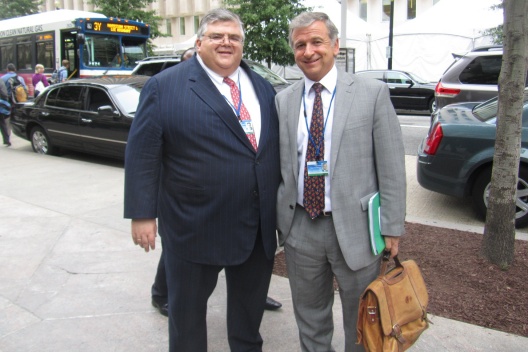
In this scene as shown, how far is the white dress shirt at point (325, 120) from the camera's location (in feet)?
7.98

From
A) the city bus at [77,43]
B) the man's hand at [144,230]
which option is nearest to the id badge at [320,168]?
the man's hand at [144,230]

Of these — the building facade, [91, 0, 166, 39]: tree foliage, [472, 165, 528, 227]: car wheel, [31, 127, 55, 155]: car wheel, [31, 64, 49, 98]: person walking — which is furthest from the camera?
the building facade

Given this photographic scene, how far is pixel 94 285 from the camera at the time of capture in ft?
13.3

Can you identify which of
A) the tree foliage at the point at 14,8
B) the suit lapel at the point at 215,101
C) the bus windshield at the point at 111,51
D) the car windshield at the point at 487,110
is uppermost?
the tree foliage at the point at 14,8

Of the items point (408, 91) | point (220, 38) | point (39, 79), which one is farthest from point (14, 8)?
point (220, 38)

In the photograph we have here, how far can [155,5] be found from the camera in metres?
46.2

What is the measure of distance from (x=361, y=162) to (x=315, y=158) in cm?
21

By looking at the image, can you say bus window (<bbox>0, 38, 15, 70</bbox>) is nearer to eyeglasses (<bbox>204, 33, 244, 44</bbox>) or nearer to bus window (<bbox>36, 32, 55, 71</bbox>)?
bus window (<bbox>36, 32, 55, 71</bbox>)

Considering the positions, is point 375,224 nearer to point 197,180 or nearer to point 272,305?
point 197,180

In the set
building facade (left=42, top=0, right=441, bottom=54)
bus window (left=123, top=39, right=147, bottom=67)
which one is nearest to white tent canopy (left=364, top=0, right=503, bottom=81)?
building facade (left=42, top=0, right=441, bottom=54)

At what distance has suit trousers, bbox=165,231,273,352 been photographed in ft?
8.73

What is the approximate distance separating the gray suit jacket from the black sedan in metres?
6.35

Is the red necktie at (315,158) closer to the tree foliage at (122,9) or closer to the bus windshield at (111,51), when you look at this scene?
the bus windshield at (111,51)

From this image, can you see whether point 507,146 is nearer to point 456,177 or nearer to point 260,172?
point 456,177
